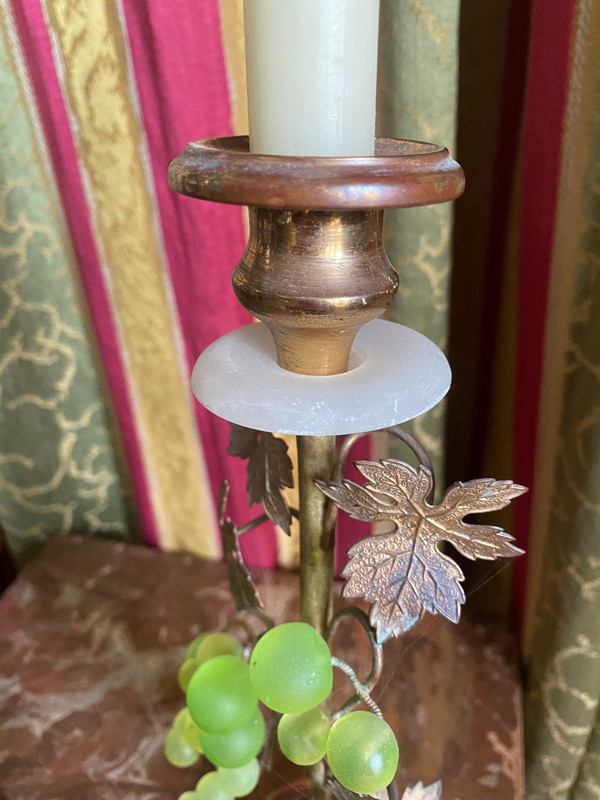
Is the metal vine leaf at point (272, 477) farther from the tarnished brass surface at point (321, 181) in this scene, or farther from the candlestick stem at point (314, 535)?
the tarnished brass surface at point (321, 181)

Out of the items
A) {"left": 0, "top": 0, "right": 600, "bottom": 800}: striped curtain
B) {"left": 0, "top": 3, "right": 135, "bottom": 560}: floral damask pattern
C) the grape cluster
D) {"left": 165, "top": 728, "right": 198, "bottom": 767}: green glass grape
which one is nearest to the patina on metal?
the grape cluster

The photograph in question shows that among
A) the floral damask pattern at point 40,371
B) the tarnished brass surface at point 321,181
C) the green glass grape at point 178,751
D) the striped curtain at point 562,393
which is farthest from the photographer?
the floral damask pattern at point 40,371

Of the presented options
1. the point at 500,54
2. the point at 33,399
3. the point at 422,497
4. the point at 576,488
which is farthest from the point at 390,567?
the point at 33,399

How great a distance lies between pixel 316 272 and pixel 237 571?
0.32 metres

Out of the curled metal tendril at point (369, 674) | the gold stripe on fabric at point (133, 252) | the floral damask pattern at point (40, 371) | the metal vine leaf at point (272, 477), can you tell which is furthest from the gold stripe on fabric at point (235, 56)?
the curled metal tendril at point (369, 674)

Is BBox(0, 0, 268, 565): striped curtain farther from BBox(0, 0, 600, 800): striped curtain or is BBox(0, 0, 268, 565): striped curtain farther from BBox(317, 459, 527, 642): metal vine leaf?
BBox(317, 459, 527, 642): metal vine leaf

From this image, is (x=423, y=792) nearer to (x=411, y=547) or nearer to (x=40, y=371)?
(x=411, y=547)

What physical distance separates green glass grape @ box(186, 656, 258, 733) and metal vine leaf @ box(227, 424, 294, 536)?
0.12m

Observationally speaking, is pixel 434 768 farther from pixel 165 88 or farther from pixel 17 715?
pixel 165 88

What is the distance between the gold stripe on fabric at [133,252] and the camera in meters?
0.62

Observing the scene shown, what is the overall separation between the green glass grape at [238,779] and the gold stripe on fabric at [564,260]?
342mm

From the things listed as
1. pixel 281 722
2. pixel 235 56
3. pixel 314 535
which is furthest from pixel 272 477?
pixel 235 56

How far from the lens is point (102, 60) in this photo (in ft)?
2.05

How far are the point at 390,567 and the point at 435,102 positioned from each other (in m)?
0.41
